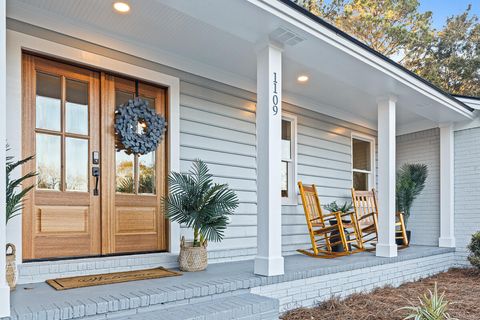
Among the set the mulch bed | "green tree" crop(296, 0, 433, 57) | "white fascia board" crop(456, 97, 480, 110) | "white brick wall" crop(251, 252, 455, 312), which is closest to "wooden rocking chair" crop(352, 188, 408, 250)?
"white brick wall" crop(251, 252, 455, 312)

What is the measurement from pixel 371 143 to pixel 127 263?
5314 mm

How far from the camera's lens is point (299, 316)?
354 cm

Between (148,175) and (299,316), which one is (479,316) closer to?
(299,316)

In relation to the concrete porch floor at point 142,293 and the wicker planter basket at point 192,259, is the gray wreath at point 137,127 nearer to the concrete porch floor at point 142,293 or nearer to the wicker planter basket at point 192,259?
the wicker planter basket at point 192,259

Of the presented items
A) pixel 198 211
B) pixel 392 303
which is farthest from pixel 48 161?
pixel 392 303

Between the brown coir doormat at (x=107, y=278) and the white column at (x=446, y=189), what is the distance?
496cm

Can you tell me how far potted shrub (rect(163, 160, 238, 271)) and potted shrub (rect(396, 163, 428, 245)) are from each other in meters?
4.19

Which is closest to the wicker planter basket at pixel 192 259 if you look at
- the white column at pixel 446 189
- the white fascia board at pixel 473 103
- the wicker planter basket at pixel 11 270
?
the wicker planter basket at pixel 11 270

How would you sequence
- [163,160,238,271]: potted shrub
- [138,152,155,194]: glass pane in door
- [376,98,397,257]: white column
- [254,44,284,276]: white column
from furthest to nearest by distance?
[376,98,397,257]: white column
[138,152,155,194]: glass pane in door
[163,160,238,271]: potted shrub
[254,44,284,276]: white column

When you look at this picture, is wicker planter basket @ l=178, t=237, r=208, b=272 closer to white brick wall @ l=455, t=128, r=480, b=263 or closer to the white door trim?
the white door trim

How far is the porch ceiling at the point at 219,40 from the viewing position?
3215 mm

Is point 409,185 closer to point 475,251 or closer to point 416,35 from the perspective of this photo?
point 475,251

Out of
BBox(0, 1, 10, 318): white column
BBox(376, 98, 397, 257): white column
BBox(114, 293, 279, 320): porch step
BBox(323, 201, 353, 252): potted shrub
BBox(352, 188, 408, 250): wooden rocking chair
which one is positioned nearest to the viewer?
BBox(0, 1, 10, 318): white column

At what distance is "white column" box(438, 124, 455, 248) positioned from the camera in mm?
6469
